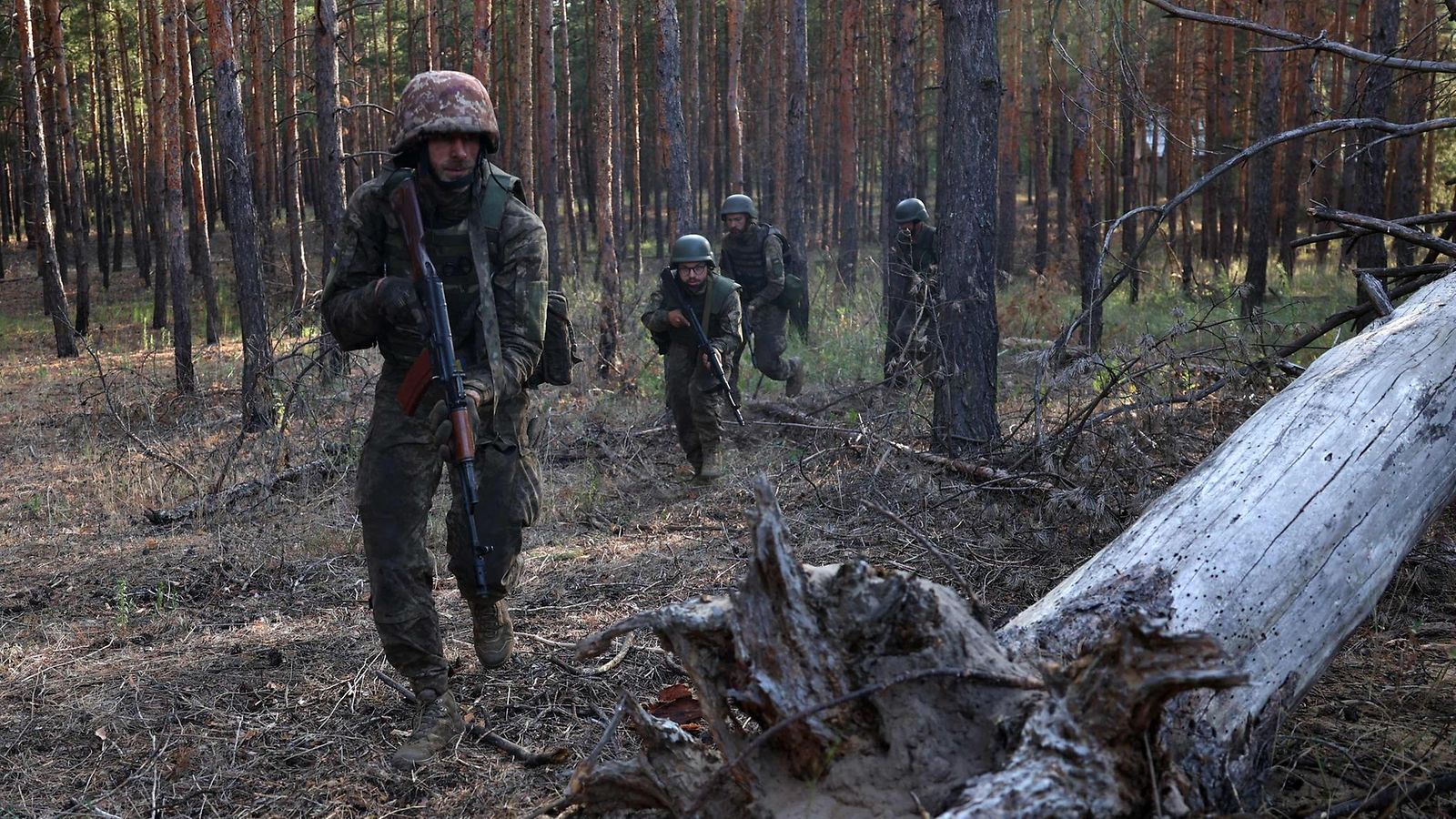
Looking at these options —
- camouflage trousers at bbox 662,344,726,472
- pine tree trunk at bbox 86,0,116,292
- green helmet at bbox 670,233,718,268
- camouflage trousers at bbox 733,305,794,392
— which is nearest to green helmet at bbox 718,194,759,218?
camouflage trousers at bbox 733,305,794,392

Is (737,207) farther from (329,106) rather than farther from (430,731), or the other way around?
(430,731)

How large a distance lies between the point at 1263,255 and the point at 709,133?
18485 mm

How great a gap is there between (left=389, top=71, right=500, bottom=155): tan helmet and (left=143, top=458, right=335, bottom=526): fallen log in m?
3.90

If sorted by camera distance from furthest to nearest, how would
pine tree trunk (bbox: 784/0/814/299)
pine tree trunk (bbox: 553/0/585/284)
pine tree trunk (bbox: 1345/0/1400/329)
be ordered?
pine tree trunk (bbox: 553/0/585/284) < pine tree trunk (bbox: 784/0/814/299) < pine tree trunk (bbox: 1345/0/1400/329)

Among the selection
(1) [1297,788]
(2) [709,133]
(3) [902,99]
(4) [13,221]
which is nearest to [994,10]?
(1) [1297,788]

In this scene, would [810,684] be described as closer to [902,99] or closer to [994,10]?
[994,10]

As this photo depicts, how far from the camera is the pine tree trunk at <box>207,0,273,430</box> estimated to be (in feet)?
31.5

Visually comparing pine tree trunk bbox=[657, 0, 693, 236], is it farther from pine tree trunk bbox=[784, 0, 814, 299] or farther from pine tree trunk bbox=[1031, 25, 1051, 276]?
pine tree trunk bbox=[1031, 25, 1051, 276]


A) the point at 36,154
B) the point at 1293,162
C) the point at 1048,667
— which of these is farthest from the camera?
the point at 1293,162

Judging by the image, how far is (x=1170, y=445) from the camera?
4508 mm

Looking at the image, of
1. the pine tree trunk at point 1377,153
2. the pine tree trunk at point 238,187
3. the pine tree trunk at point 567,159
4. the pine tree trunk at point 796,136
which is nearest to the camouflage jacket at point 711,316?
the pine tree trunk at point 238,187

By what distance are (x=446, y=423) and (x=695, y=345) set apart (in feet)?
15.3

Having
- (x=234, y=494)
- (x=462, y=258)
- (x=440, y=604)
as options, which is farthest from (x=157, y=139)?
(x=462, y=258)

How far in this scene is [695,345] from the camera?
8.11 meters
